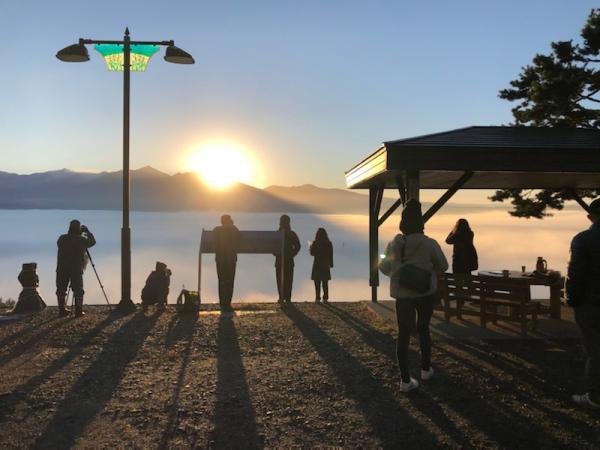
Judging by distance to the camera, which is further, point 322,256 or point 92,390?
point 322,256

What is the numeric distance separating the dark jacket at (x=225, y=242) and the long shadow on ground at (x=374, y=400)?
3.09 metres

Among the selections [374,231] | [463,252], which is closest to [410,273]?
[463,252]

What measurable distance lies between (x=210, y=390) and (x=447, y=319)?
182 inches

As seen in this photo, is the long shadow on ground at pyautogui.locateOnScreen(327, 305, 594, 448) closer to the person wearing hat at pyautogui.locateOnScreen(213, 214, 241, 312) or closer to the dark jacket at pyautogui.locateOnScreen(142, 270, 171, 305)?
the person wearing hat at pyautogui.locateOnScreen(213, 214, 241, 312)

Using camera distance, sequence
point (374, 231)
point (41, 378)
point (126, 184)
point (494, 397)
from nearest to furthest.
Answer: point (494, 397)
point (41, 378)
point (126, 184)
point (374, 231)

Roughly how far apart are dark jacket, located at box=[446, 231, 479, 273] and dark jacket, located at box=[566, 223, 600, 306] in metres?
4.53

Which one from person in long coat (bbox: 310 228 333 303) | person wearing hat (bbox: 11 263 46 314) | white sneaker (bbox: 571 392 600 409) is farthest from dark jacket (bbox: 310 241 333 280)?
white sneaker (bbox: 571 392 600 409)

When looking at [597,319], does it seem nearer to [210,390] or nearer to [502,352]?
[502,352]

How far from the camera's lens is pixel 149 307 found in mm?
10914

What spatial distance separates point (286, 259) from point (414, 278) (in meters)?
6.78

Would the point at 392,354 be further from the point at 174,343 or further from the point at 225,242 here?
the point at 225,242

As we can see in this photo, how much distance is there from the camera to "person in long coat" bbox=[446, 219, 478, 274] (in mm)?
9078

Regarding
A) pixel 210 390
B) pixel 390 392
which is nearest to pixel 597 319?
pixel 390 392

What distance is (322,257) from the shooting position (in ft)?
38.9
